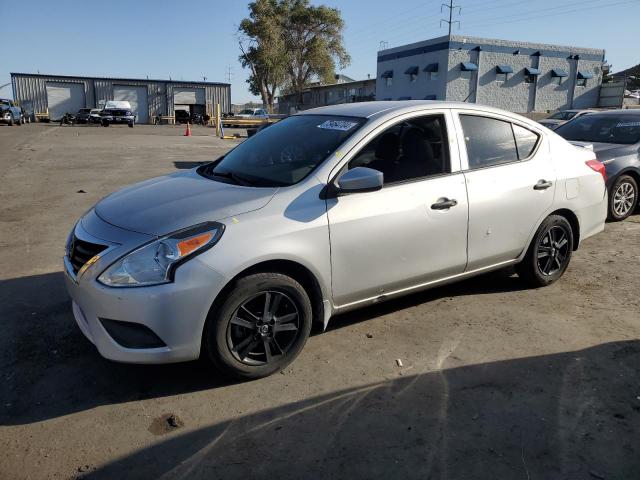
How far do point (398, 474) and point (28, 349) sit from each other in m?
2.73

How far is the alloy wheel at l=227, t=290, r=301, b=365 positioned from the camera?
3246 millimetres

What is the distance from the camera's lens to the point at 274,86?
62750mm

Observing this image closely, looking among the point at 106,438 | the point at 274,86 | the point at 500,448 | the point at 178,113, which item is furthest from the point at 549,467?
the point at 274,86

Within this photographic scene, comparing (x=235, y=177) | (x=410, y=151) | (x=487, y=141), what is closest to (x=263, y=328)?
(x=235, y=177)

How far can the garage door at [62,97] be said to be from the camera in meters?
56.5

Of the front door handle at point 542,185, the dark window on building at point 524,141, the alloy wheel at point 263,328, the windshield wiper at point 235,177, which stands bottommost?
the alloy wheel at point 263,328

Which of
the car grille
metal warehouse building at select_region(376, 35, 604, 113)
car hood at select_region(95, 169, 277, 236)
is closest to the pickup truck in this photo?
metal warehouse building at select_region(376, 35, 604, 113)

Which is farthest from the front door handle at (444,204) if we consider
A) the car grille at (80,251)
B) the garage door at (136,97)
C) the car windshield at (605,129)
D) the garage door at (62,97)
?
the garage door at (62,97)

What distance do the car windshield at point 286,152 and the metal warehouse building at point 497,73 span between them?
35909 millimetres

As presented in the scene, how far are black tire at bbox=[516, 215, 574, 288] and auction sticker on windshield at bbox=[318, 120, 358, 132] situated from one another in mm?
2045

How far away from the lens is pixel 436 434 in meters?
2.83

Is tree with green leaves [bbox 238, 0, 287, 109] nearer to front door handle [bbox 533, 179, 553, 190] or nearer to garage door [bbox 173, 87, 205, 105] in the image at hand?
garage door [bbox 173, 87, 205, 105]

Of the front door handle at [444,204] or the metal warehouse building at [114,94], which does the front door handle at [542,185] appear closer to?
the front door handle at [444,204]

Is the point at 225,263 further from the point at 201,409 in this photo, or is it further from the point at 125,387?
the point at 125,387
